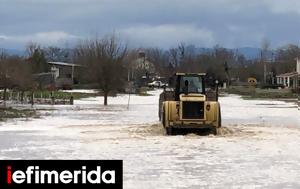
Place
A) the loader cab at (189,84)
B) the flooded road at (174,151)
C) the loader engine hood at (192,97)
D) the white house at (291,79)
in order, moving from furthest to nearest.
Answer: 1. the white house at (291,79)
2. the loader cab at (189,84)
3. the loader engine hood at (192,97)
4. the flooded road at (174,151)

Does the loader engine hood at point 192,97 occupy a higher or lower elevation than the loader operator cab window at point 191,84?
lower

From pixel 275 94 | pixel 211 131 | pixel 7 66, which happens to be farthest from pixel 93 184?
pixel 275 94

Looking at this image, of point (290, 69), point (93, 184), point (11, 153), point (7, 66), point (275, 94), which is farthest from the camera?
point (290, 69)

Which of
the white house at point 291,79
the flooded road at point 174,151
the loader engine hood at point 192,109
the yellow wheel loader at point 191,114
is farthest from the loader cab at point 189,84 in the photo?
the white house at point 291,79

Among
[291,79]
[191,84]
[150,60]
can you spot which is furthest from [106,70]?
[150,60]

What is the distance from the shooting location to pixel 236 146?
2070cm

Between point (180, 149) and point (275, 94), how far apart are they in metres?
67.6

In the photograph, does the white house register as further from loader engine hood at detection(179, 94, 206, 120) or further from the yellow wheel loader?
loader engine hood at detection(179, 94, 206, 120)

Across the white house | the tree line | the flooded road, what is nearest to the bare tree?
the tree line

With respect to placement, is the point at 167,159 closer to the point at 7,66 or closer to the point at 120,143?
the point at 120,143

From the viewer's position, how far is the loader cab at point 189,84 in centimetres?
2594

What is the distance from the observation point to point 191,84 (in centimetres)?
2633

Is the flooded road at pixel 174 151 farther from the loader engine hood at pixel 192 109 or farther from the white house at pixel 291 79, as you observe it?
the white house at pixel 291 79

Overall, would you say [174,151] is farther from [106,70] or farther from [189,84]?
[106,70]
